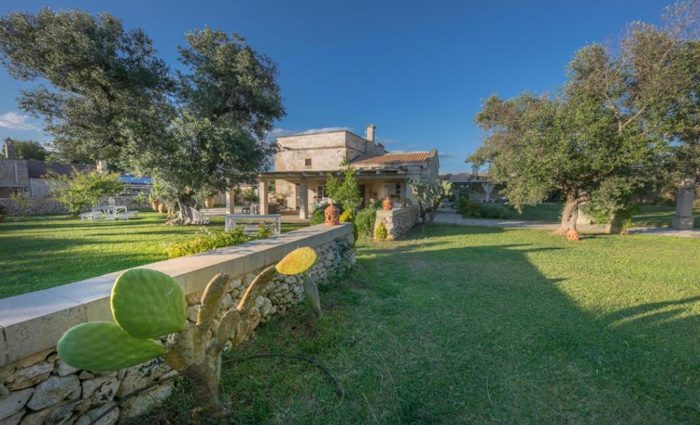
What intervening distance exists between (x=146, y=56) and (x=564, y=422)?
15389 millimetres

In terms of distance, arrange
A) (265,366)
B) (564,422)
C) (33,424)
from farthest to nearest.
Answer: (265,366), (564,422), (33,424)

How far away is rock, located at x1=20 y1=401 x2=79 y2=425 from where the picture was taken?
5.75 feet

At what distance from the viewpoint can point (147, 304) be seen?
5.44 ft

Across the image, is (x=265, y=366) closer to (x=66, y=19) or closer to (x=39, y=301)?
(x=39, y=301)

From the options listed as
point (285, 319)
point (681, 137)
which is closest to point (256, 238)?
point (285, 319)

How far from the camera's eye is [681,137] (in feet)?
35.6

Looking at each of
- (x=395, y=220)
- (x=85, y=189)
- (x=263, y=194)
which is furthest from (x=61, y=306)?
(x=85, y=189)

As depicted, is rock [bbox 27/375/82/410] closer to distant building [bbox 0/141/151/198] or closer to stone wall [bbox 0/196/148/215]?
stone wall [bbox 0/196/148/215]

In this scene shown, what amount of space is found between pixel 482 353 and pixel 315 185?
1885cm

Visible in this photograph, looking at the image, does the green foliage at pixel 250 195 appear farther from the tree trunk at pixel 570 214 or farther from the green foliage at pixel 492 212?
the tree trunk at pixel 570 214

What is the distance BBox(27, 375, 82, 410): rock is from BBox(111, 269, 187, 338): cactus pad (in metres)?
0.80

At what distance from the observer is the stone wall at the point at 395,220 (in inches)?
431

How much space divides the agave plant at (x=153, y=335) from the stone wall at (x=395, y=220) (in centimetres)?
898

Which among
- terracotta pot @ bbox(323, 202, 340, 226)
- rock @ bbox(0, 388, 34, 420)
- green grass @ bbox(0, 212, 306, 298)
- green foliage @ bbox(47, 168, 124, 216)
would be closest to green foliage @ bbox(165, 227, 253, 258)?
green grass @ bbox(0, 212, 306, 298)
